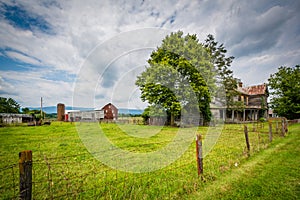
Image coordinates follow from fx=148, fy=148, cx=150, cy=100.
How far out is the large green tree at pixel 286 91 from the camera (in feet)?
85.6

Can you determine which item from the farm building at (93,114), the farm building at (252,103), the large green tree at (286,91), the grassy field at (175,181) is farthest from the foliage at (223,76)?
the farm building at (93,114)

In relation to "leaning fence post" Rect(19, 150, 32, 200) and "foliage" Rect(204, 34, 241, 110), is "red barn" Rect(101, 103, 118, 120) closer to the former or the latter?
"foliage" Rect(204, 34, 241, 110)

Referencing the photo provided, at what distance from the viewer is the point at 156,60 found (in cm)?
2088

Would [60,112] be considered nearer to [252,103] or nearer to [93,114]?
[93,114]

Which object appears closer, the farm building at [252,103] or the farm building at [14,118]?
the farm building at [14,118]

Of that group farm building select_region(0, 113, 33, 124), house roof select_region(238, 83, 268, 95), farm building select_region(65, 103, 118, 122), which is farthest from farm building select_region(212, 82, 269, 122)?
farm building select_region(0, 113, 33, 124)

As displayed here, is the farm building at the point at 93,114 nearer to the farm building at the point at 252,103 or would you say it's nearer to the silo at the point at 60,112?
the silo at the point at 60,112

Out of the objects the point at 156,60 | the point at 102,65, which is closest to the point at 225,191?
the point at 102,65

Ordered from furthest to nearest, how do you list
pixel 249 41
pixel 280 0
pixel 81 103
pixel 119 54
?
pixel 249 41 < pixel 280 0 < pixel 119 54 < pixel 81 103

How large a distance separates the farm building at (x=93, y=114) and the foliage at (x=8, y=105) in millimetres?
20450

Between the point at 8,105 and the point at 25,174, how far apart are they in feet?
218

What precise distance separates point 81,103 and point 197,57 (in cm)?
1674

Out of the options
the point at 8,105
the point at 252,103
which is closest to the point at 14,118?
the point at 8,105

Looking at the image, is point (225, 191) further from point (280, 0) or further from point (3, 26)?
point (280, 0)
